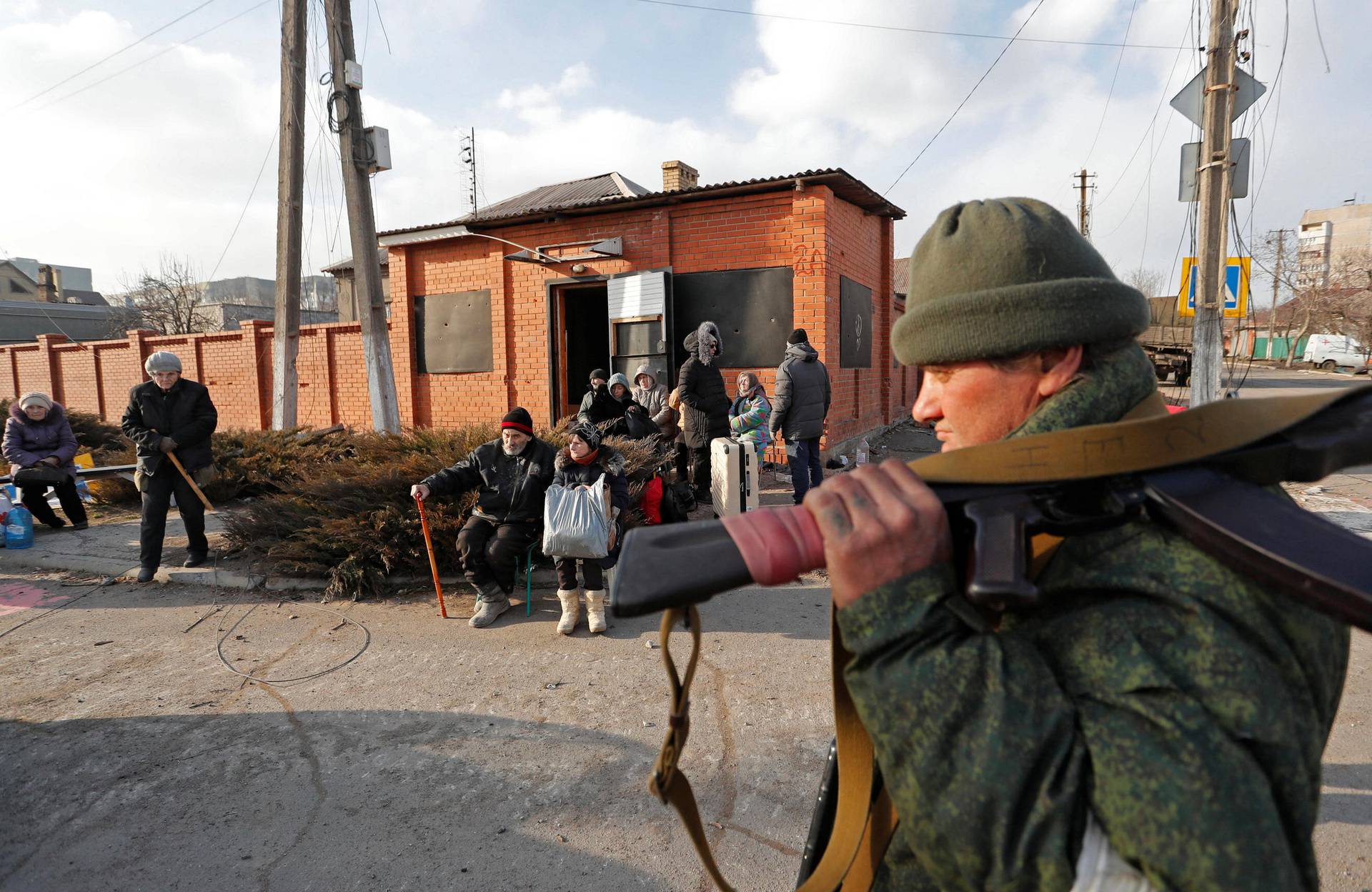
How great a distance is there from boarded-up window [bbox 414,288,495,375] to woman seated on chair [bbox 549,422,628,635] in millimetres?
6899

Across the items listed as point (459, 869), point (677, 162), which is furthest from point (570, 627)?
point (677, 162)

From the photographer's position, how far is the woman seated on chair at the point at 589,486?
4.83 m

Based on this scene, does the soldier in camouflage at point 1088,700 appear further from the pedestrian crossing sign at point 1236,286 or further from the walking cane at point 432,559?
the pedestrian crossing sign at point 1236,286

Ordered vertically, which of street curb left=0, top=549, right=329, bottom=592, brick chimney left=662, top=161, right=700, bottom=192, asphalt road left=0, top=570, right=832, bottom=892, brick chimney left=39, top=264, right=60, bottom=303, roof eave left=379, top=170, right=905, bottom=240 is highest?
brick chimney left=39, top=264, right=60, bottom=303

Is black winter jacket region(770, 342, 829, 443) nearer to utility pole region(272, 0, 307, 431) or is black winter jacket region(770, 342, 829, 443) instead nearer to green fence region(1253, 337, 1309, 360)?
utility pole region(272, 0, 307, 431)

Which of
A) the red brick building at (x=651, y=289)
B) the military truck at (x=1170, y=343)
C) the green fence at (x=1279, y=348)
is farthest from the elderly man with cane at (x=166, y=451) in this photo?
the green fence at (x=1279, y=348)

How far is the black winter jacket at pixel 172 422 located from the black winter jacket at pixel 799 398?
16.6 feet

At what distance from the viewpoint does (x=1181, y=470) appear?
739mm

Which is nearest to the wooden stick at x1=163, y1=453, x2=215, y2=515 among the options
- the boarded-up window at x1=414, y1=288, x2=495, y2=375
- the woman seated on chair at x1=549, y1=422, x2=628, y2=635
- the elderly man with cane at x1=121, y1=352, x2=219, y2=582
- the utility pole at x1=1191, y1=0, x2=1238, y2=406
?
the elderly man with cane at x1=121, y1=352, x2=219, y2=582

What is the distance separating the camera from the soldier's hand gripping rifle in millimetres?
697

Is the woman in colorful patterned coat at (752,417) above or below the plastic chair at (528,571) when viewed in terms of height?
above

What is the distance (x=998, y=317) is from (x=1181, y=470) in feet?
0.86

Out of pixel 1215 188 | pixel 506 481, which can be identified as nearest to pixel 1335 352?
pixel 1215 188

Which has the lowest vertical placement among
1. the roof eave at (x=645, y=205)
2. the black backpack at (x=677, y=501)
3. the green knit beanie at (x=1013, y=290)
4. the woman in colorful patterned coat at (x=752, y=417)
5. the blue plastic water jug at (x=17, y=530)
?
the blue plastic water jug at (x=17, y=530)
